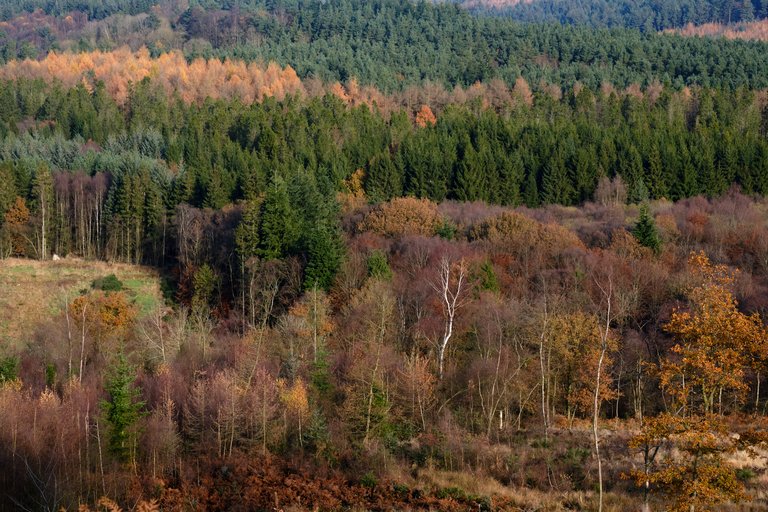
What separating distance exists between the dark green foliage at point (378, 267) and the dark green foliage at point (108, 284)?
2321 centimetres

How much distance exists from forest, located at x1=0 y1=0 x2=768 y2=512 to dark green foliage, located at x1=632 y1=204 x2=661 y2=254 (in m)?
0.43

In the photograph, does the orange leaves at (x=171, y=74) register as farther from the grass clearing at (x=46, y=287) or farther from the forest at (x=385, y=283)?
the grass clearing at (x=46, y=287)

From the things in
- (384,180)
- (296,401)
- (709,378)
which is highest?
(709,378)

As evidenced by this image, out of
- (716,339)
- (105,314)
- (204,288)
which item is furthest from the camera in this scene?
(204,288)

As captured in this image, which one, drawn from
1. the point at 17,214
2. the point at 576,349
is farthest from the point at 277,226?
the point at 576,349

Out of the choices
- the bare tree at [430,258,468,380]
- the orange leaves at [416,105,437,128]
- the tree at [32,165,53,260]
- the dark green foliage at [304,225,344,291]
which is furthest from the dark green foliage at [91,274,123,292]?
the orange leaves at [416,105,437,128]

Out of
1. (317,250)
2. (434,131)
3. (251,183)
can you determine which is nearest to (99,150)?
(251,183)

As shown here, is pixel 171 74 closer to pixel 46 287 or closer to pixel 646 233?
pixel 46 287

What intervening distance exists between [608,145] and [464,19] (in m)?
94.0

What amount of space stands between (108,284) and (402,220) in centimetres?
2570

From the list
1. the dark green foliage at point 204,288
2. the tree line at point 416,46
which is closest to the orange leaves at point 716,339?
the dark green foliage at point 204,288

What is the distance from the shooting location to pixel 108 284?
208ft

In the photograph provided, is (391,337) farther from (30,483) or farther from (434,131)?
(434,131)

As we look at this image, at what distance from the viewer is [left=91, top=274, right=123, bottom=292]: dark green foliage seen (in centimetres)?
6328
